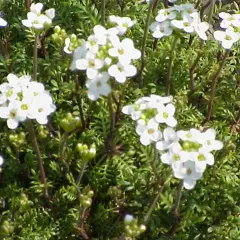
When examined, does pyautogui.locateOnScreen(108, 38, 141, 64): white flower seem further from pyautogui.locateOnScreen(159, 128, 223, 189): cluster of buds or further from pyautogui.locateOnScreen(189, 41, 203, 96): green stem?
pyautogui.locateOnScreen(189, 41, 203, 96): green stem

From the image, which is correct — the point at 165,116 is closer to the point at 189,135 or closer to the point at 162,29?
the point at 189,135

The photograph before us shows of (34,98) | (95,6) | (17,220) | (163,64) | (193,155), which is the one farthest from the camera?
(95,6)

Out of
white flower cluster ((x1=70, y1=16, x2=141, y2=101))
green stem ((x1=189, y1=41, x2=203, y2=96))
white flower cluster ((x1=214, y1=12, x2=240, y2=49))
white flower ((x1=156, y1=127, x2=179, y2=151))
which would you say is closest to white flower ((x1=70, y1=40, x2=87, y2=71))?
white flower cluster ((x1=70, y1=16, x2=141, y2=101))

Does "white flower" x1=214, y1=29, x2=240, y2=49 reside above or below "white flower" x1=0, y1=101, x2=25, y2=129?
above

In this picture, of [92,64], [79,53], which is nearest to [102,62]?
[92,64]

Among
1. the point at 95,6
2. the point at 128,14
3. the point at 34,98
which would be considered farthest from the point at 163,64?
the point at 34,98

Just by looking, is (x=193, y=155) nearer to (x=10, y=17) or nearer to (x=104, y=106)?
(x=104, y=106)

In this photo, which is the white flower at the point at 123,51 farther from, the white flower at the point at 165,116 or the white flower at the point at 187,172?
the white flower at the point at 187,172
